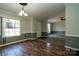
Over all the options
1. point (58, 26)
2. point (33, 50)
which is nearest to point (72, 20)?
point (33, 50)

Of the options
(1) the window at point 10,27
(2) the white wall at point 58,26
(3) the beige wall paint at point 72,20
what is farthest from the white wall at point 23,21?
(2) the white wall at point 58,26

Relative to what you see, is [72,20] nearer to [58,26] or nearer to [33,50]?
[33,50]

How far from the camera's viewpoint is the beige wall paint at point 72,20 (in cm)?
395

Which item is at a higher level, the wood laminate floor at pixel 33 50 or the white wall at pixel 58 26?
the white wall at pixel 58 26

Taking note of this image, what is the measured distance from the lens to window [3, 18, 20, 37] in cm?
593

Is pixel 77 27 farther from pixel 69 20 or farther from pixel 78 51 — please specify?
pixel 78 51

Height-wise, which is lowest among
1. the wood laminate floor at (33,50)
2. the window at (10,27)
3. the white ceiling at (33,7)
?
the wood laminate floor at (33,50)

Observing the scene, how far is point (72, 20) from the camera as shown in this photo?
4.16 metres

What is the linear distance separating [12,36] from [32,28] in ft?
8.10

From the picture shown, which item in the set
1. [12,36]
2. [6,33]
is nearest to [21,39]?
[12,36]

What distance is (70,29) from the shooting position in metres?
4.25

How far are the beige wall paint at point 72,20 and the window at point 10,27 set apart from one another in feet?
12.2

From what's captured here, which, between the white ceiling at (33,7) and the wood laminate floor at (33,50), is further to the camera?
the white ceiling at (33,7)

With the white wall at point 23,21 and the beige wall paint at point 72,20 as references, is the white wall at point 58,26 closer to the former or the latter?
the white wall at point 23,21
